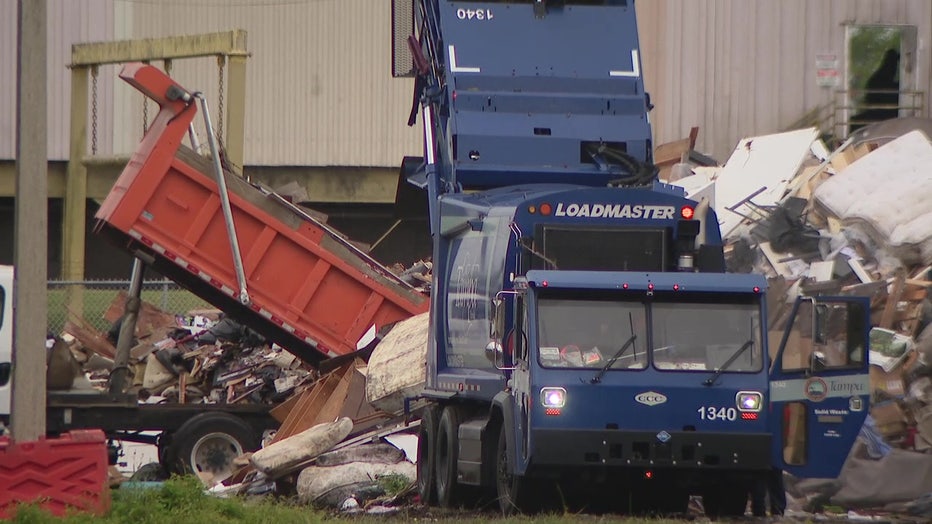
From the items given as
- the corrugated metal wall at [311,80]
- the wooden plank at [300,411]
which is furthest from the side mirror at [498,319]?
the corrugated metal wall at [311,80]

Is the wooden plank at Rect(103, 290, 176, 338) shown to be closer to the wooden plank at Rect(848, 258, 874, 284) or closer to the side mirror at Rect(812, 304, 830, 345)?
the wooden plank at Rect(848, 258, 874, 284)

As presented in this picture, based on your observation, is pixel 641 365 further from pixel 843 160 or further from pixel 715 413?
pixel 843 160

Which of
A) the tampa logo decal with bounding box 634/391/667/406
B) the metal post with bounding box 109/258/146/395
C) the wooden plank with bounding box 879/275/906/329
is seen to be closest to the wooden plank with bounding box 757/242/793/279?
the wooden plank with bounding box 879/275/906/329

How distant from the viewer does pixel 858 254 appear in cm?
1588

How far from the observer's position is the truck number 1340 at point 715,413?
378 inches

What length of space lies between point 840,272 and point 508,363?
6.62 m

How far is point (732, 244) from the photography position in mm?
17156

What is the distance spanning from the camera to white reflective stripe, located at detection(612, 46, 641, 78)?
505 inches

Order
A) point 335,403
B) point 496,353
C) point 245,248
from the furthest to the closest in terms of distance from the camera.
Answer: point 245,248 < point 335,403 < point 496,353

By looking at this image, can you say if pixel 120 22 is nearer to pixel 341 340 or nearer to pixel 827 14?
pixel 827 14

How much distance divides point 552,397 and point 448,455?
236cm

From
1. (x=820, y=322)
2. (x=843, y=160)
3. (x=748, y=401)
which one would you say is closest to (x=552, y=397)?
(x=748, y=401)

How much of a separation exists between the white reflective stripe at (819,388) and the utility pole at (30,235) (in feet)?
16.5

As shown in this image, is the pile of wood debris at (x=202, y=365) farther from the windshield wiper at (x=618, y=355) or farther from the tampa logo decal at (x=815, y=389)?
the tampa logo decal at (x=815, y=389)
